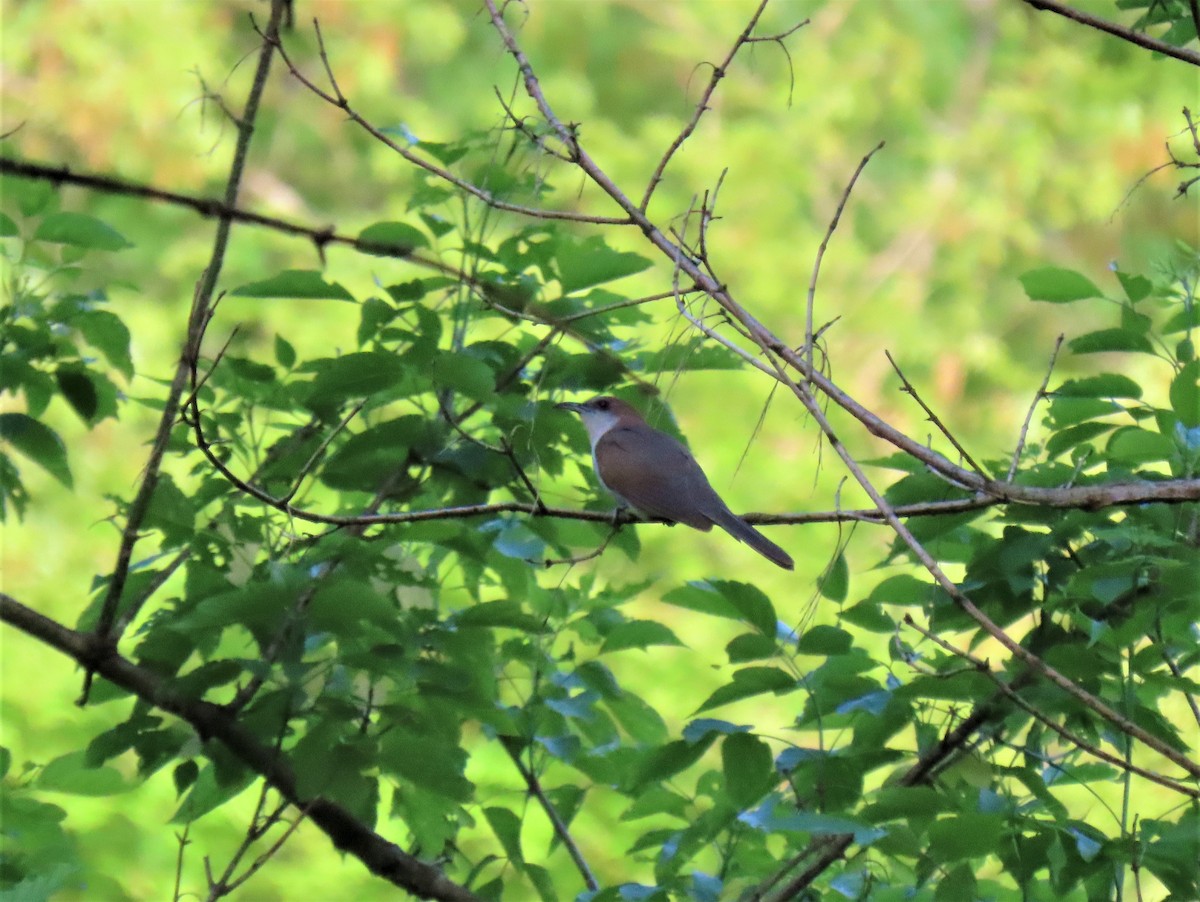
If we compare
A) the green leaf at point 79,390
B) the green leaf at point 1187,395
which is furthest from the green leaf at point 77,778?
the green leaf at point 1187,395

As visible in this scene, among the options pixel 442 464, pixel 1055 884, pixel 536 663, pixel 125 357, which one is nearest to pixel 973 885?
pixel 1055 884

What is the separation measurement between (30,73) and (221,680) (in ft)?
34.6

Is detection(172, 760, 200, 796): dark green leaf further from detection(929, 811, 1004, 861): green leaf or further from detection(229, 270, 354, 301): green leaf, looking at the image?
detection(929, 811, 1004, 861): green leaf

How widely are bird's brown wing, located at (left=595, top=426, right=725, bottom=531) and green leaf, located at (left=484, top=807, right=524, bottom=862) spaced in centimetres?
134

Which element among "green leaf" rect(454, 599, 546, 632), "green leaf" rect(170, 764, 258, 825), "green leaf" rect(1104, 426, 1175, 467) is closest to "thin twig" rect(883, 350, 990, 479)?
"green leaf" rect(1104, 426, 1175, 467)

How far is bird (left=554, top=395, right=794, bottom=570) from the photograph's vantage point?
4.05 meters

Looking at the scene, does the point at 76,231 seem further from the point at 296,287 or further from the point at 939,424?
the point at 939,424

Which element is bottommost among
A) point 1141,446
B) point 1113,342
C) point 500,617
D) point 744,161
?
point 500,617

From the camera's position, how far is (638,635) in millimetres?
3006

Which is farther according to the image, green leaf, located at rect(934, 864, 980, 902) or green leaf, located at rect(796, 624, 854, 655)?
green leaf, located at rect(796, 624, 854, 655)

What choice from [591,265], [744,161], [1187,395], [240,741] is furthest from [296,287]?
[744,161]

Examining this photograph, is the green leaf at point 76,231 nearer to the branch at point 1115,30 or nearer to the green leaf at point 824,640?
the green leaf at point 824,640

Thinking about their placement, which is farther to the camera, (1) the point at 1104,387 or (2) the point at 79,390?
(2) the point at 79,390

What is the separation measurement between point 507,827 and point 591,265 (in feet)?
4.21
